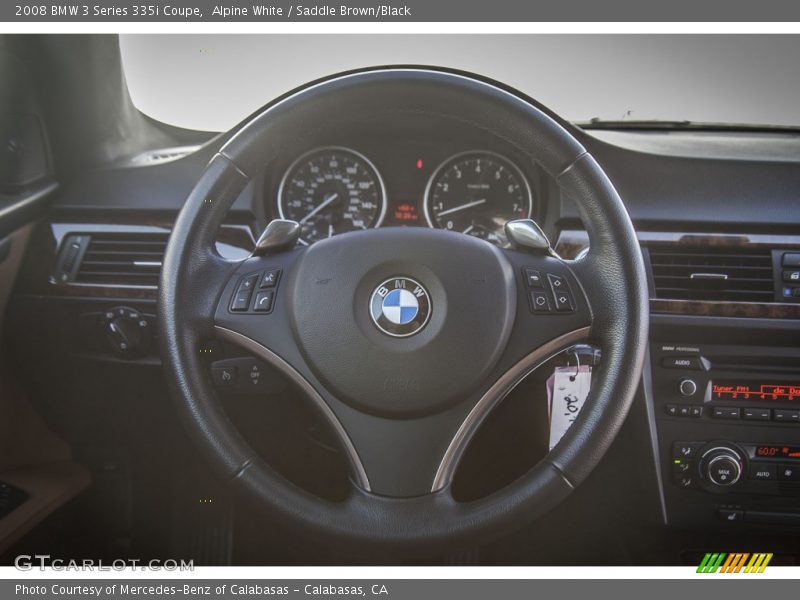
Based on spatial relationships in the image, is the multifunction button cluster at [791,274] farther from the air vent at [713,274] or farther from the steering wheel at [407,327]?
the steering wheel at [407,327]

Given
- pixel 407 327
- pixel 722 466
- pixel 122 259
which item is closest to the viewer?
pixel 407 327

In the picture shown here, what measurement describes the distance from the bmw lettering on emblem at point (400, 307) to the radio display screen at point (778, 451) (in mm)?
915

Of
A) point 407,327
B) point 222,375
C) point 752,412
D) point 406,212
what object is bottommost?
point 752,412

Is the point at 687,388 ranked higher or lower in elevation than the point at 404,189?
lower

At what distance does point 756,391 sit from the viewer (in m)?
1.61

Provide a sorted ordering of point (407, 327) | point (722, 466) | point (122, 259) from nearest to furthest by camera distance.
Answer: point (407, 327) < point (722, 466) < point (122, 259)

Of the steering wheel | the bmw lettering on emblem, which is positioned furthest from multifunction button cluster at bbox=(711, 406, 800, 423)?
the bmw lettering on emblem

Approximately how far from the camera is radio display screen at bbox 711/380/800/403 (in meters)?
1.60

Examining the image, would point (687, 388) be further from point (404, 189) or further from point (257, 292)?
point (257, 292)

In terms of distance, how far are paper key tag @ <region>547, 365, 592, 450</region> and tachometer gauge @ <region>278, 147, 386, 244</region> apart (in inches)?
26.1

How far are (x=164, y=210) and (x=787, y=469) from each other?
59.8 inches

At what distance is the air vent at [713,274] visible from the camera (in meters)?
1.63

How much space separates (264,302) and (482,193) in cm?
78
